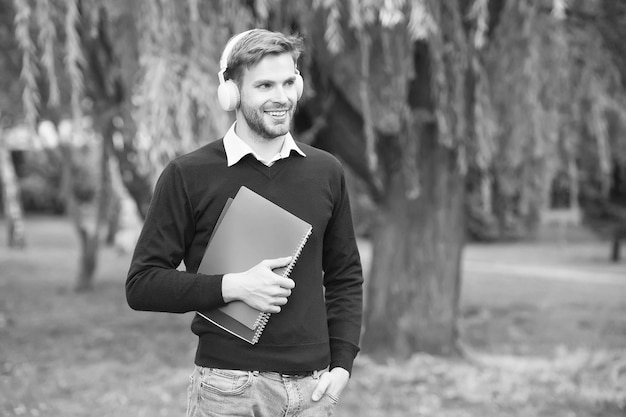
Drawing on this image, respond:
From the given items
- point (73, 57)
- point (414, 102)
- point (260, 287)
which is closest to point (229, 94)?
point (260, 287)

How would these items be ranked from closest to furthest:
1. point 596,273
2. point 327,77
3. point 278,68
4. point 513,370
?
point 278,68
point 327,77
point 513,370
point 596,273

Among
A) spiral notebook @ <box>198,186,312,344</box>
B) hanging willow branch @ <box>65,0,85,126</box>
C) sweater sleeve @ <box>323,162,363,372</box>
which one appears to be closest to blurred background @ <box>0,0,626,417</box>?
hanging willow branch @ <box>65,0,85,126</box>

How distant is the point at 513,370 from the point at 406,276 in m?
1.11

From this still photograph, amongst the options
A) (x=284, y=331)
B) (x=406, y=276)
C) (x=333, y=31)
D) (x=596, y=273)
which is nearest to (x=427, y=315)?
(x=406, y=276)

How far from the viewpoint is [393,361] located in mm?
6652

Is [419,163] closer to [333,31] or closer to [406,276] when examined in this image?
[406,276]

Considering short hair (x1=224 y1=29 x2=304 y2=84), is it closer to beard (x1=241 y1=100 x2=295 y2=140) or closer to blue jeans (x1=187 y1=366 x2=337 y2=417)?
beard (x1=241 y1=100 x2=295 y2=140)

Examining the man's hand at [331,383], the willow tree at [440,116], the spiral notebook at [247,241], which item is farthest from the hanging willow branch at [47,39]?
the man's hand at [331,383]

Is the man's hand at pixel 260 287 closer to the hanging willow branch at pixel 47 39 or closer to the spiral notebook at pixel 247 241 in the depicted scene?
the spiral notebook at pixel 247 241

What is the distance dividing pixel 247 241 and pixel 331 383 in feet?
1.45

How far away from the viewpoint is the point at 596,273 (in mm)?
14828

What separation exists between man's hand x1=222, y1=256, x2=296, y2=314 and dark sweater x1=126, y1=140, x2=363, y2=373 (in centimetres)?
4

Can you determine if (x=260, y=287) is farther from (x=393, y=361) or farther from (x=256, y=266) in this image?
(x=393, y=361)

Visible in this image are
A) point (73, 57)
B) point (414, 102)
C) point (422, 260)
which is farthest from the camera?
point (422, 260)
